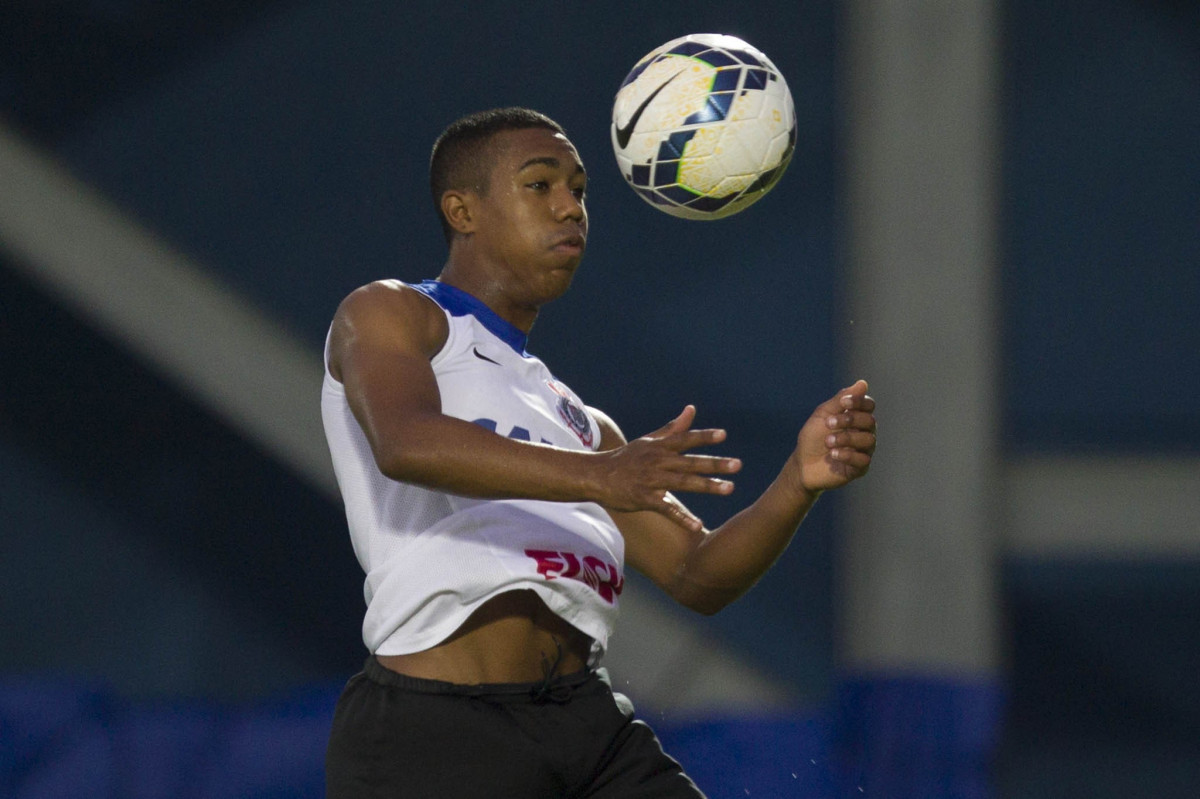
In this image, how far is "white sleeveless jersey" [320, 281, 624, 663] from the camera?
9.15 ft

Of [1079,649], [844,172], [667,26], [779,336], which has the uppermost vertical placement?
[667,26]

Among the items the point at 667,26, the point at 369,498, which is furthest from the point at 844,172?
the point at 369,498

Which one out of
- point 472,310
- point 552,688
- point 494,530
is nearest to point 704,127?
point 472,310

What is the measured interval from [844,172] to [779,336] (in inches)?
33.1

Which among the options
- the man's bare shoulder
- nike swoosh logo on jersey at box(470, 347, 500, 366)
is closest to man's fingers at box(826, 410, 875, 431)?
nike swoosh logo on jersey at box(470, 347, 500, 366)

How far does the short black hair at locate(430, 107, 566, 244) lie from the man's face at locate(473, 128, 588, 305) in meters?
0.03

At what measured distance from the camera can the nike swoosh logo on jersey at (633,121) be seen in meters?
3.39

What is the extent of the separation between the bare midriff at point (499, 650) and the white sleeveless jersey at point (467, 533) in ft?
0.10

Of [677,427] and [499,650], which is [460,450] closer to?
[677,427]

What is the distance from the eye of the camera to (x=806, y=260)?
23.4 feet

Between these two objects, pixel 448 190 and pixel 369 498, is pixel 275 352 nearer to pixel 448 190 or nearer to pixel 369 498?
pixel 448 190

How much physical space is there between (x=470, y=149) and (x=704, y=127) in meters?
0.53

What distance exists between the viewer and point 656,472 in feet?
7.64

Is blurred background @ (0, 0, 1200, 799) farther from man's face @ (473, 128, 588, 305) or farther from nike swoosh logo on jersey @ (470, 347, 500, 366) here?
nike swoosh logo on jersey @ (470, 347, 500, 366)
